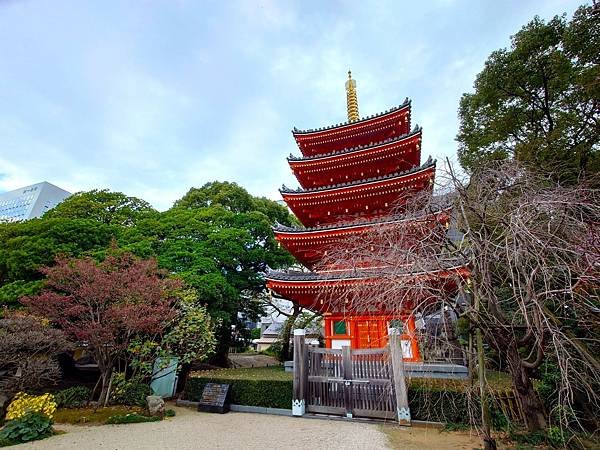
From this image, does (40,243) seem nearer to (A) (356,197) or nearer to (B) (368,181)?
(A) (356,197)

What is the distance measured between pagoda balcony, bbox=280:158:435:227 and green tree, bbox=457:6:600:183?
2.42 m

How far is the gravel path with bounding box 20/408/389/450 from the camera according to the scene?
5988 mm

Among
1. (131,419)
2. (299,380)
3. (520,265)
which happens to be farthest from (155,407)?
(520,265)

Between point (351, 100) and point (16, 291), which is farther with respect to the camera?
point (351, 100)

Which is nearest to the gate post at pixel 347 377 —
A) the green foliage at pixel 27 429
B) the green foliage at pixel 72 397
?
the green foliage at pixel 27 429

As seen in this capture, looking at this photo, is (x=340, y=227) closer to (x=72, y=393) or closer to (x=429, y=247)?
(x=429, y=247)

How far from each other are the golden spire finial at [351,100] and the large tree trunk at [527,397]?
12.5 metres

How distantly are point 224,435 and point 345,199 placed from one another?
8.42 m

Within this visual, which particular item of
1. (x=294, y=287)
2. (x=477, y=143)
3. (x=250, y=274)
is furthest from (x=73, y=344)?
(x=477, y=143)

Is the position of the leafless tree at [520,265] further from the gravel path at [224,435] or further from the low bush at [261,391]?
the low bush at [261,391]

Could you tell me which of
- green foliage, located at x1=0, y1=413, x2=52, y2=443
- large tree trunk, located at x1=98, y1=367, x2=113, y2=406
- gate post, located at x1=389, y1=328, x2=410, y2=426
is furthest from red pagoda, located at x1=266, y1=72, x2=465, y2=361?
green foliage, located at x1=0, y1=413, x2=52, y2=443

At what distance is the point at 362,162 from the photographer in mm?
12750

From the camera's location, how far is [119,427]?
291 inches

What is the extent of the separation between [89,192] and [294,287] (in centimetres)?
1582
